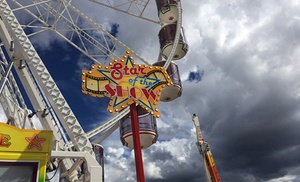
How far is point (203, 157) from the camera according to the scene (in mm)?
20469

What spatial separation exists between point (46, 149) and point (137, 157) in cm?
267

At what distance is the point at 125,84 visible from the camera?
36.9 ft

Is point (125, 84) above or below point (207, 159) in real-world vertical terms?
below

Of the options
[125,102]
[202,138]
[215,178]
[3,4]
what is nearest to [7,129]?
[125,102]

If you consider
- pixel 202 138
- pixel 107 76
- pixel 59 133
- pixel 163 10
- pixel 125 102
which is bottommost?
pixel 59 133

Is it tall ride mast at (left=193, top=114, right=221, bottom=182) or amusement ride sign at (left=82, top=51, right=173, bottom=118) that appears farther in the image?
tall ride mast at (left=193, top=114, right=221, bottom=182)

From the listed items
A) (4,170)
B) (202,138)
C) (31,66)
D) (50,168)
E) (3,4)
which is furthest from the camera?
(202,138)

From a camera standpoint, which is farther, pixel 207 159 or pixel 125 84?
pixel 207 159

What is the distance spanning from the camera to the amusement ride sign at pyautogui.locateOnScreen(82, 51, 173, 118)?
1092 centimetres

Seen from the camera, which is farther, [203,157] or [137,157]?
[203,157]

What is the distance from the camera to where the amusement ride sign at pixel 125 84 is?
35.8ft

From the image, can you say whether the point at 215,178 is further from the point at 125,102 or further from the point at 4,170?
the point at 4,170

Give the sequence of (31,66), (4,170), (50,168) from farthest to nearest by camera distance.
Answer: (31,66) < (50,168) < (4,170)

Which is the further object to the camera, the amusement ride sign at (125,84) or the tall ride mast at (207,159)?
the tall ride mast at (207,159)
